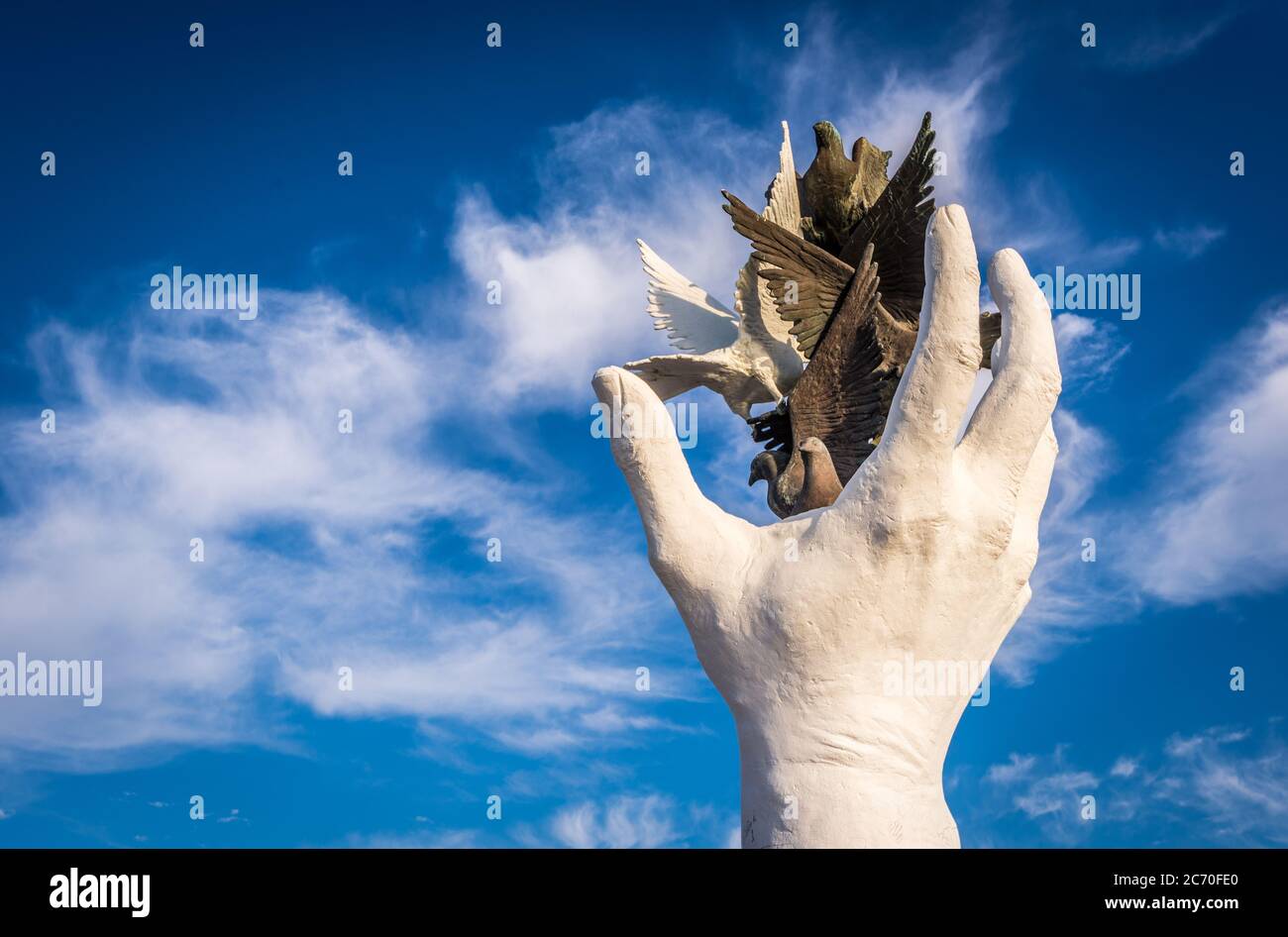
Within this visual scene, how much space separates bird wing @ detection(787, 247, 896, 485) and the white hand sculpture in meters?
2.24

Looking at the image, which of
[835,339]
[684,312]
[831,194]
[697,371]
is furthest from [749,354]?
[835,339]

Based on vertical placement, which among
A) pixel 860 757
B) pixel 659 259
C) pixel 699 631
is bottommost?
pixel 860 757

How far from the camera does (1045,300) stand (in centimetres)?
876

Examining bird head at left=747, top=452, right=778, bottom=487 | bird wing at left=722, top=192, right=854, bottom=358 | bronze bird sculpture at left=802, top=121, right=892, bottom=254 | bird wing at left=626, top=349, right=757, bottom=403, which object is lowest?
bird head at left=747, top=452, right=778, bottom=487

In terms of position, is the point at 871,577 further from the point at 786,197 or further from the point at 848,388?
the point at 786,197

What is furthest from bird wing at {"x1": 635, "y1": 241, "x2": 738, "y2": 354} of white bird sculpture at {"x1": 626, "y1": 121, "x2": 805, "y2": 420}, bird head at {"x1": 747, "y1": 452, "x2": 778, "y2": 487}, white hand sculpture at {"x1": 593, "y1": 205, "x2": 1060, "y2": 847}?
white hand sculpture at {"x1": 593, "y1": 205, "x2": 1060, "y2": 847}

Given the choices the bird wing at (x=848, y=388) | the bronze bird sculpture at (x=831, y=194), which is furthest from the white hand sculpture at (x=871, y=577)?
the bronze bird sculpture at (x=831, y=194)

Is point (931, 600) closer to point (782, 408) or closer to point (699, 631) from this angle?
point (699, 631)

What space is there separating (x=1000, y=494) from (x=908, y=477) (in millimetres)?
808

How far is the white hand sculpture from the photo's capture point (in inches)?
308

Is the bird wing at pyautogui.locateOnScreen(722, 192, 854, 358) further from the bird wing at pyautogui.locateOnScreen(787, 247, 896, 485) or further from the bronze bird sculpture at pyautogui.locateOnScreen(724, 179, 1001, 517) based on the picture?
the bird wing at pyautogui.locateOnScreen(787, 247, 896, 485)

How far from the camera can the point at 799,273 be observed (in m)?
12.0

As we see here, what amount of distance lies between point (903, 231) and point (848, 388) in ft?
6.18
